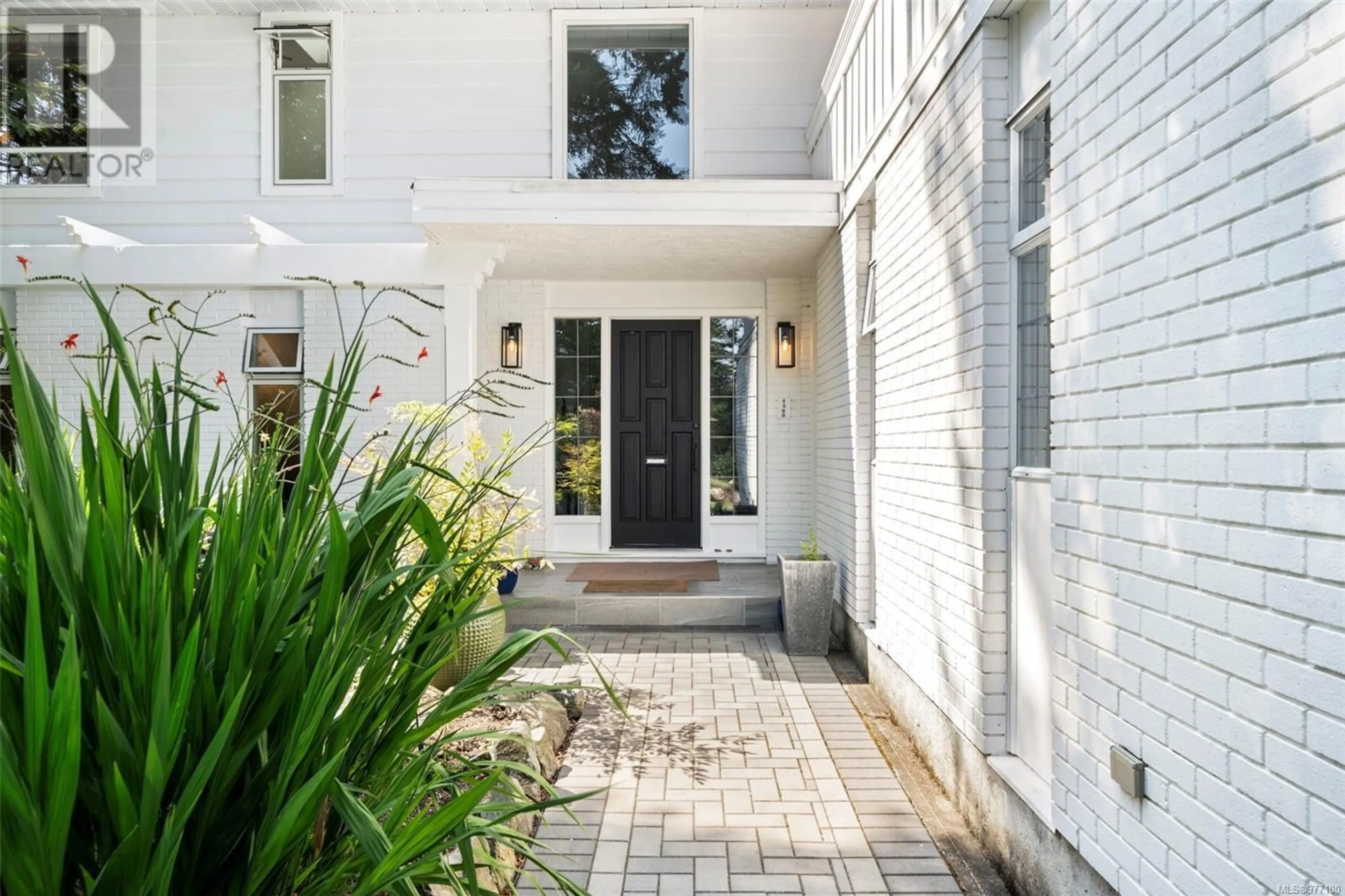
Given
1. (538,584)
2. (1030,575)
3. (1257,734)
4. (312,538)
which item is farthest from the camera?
(538,584)

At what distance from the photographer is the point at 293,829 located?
1171mm

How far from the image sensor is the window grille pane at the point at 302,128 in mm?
8016

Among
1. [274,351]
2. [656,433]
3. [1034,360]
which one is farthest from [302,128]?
[1034,360]

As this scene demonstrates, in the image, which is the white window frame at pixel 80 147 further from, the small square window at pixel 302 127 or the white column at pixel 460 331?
the white column at pixel 460 331

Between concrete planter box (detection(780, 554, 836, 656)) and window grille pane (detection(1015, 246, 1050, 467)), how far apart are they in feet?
9.31

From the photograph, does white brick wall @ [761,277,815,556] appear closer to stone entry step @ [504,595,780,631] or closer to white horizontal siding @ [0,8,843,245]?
white horizontal siding @ [0,8,843,245]

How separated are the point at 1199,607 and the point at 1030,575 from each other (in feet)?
3.85

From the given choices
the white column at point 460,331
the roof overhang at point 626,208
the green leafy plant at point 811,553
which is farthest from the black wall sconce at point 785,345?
the white column at point 460,331

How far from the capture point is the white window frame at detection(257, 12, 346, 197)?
794 centimetres

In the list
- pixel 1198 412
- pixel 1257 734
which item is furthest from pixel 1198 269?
pixel 1257 734

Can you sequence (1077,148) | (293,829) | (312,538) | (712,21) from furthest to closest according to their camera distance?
(712,21)
(1077,148)
(312,538)
(293,829)

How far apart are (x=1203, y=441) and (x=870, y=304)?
12.2 feet

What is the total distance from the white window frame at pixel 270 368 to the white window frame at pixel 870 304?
454 centimetres

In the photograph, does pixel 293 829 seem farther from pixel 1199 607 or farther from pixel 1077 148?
pixel 1077 148
